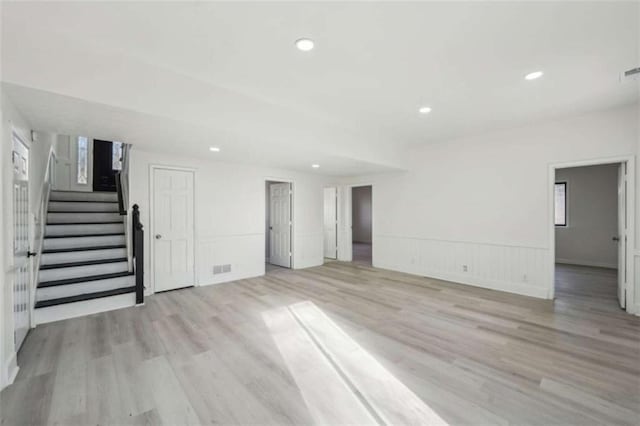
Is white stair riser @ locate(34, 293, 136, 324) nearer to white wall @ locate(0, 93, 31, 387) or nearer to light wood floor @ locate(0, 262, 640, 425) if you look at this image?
light wood floor @ locate(0, 262, 640, 425)

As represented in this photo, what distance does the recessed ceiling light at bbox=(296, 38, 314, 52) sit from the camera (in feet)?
7.54

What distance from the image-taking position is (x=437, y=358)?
2650 mm

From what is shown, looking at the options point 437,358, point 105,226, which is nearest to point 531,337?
point 437,358

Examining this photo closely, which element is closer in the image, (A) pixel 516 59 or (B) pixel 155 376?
(B) pixel 155 376

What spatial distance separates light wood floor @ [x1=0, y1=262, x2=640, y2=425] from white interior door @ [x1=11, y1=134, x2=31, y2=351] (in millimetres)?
304

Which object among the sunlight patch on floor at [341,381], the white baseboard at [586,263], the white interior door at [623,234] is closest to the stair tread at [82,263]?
the sunlight patch on floor at [341,381]

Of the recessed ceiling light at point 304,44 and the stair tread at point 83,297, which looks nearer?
the recessed ceiling light at point 304,44

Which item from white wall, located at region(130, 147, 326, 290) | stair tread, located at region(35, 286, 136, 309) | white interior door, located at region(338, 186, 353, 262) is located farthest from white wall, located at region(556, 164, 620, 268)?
stair tread, located at region(35, 286, 136, 309)

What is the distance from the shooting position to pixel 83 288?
3.90 m

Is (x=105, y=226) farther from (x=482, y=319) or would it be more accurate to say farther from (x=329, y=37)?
(x=482, y=319)

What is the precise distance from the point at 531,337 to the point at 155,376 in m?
3.76

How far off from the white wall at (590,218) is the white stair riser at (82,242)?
10.2 meters

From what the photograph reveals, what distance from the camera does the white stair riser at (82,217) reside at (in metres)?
4.81

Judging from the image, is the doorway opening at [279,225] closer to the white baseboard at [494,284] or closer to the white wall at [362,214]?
the white baseboard at [494,284]
